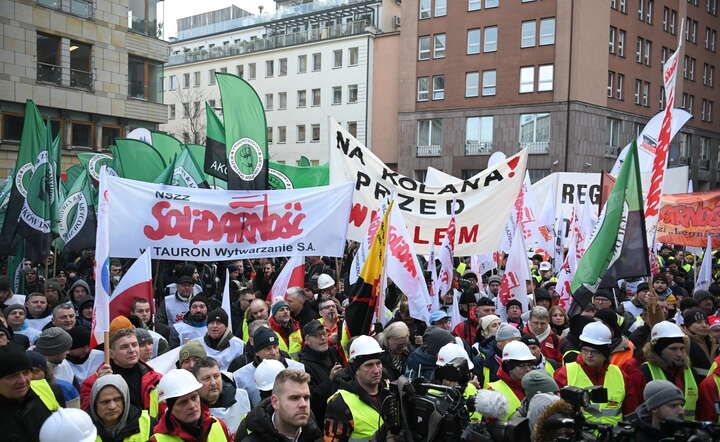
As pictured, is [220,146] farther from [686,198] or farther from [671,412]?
[686,198]

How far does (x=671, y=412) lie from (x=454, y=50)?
41.0 metres

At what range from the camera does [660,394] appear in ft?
13.1

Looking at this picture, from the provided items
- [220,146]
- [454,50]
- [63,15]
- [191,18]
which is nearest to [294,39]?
[454,50]

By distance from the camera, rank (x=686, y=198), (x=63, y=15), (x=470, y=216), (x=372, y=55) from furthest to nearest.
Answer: (x=372, y=55)
(x=63, y=15)
(x=686, y=198)
(x=470, y=216)

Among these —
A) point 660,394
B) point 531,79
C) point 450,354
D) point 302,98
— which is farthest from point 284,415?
point 302,98

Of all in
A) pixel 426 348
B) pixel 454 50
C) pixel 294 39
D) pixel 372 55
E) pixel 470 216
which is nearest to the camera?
pixel 426 348

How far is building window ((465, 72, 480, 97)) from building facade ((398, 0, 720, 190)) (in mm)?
65

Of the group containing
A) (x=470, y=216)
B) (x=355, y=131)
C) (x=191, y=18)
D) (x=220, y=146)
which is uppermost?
(x=191, y=18)

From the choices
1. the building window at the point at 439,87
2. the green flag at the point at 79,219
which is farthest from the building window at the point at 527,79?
the green flag at the point at 79,219

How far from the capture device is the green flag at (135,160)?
13.9 meters

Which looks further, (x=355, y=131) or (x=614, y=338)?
(x=355, y=131)

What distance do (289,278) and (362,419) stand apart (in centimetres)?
442

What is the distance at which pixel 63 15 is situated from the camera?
27.2 m

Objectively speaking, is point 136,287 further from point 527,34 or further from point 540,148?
point 527,34
